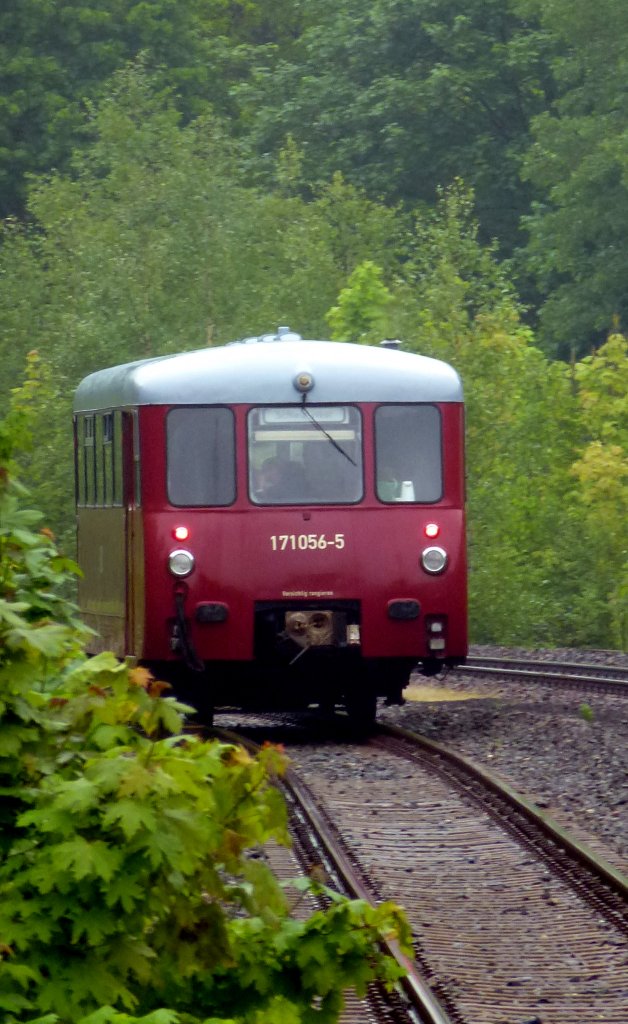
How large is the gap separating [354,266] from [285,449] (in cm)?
2282

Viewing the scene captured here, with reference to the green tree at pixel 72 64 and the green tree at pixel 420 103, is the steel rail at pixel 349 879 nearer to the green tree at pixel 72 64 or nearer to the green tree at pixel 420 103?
the green tree at pixel 420 103

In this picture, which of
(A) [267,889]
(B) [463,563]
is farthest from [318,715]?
(A) [267,889]

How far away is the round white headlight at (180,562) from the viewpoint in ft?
44.1

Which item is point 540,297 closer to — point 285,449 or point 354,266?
point 354,266

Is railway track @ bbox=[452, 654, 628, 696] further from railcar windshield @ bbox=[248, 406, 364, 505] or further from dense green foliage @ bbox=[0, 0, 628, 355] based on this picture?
dense green foliage @ bbox=[0, 0, 628, 355]

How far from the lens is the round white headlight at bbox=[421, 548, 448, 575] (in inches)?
541

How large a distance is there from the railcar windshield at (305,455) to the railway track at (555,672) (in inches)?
173

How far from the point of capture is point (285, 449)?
45.2 ft

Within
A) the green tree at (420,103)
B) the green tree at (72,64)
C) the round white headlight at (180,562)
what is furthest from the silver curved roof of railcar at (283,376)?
the green tree at (72,64)

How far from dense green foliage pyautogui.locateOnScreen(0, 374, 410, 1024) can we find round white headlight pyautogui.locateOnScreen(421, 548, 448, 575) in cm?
827

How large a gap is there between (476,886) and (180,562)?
5.18 metres

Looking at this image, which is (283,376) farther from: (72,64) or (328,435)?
(72,64)

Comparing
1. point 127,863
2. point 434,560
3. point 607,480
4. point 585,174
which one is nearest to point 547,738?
point 434,560

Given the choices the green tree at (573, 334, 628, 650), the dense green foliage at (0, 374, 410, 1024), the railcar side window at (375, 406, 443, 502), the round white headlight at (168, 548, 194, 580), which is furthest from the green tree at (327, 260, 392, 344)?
the dense green foliage at (0, 374, 410, 1024)
